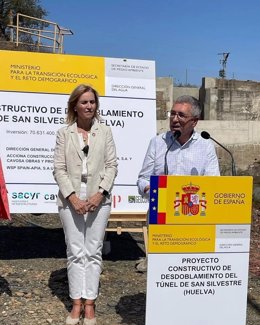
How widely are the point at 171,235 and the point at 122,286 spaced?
204 cm

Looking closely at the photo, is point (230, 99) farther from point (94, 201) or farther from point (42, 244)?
point (94, 201)

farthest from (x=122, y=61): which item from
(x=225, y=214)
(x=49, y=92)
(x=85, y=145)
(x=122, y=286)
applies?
(x=225, y=214)

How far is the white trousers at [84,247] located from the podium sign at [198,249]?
2.61 ft

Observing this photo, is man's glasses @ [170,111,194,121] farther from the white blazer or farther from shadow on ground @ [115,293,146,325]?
shadow on ground @ [115,293,146,325]

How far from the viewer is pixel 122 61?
6.00 m

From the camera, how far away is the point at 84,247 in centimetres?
410

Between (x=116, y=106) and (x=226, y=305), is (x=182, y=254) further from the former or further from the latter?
(x=116, y=106)

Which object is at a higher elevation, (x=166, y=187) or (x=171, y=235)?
(x=166, y=187)

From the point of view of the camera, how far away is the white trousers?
4.04 m

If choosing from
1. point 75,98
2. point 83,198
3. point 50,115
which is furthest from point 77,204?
point 50,115

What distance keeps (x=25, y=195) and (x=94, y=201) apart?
1.92 meters

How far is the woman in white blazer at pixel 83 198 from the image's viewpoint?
404 cm

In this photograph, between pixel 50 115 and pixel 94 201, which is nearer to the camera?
pixel 94 201

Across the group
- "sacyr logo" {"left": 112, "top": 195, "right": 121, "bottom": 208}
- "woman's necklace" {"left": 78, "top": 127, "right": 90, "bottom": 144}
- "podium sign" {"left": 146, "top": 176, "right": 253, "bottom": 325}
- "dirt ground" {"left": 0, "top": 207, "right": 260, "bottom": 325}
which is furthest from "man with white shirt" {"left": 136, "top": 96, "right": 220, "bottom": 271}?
"sacyr logo" {"left": 112, "top": 195, "right": 121, "bottom": 208}
